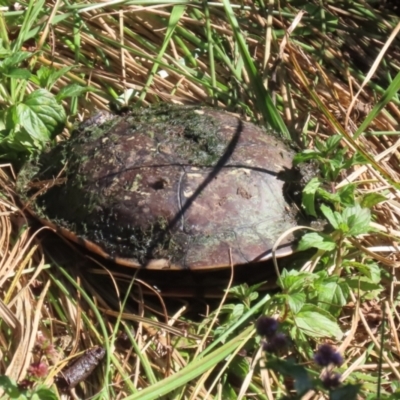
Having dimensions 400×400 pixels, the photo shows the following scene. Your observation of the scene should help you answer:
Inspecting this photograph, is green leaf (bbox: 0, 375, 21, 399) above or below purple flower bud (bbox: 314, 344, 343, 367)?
below

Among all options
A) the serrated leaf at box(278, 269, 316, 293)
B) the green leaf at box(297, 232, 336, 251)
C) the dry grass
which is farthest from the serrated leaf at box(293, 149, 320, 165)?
the serrated leaf at box(278, 269, 316, 293)

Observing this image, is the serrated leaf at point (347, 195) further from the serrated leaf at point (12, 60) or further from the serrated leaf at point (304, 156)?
the serrated leaf at point (12, 60)

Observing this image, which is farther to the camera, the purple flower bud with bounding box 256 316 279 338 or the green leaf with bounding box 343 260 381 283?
the green leaf with bounding box 343 260 381 283

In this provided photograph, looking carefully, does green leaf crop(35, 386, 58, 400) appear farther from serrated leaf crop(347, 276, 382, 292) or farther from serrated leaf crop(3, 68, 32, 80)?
serrated leaf crop(3, 68, 32, 80)

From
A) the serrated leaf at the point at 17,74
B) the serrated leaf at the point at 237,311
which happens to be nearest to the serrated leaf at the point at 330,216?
the serrated leaf at the point at 237,311

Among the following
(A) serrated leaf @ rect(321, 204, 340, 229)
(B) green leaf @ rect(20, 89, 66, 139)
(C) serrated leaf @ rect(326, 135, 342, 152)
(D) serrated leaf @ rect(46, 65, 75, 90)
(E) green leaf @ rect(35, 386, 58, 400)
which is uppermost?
(C) serrated leaf @ rect(326, 135, 342, 152)

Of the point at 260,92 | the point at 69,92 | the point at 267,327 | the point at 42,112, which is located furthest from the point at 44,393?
the point at 260,92
